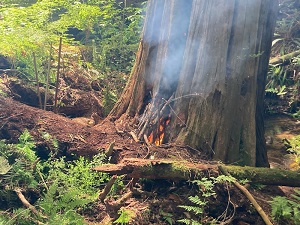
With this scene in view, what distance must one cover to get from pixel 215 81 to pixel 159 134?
100 cm

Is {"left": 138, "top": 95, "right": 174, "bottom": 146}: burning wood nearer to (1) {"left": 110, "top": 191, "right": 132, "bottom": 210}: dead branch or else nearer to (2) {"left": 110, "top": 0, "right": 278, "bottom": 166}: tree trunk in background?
(2) {"left": 110, "top": 0, "right": 278, "bottom": 166}: tree trunk in background

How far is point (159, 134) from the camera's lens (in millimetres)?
4367

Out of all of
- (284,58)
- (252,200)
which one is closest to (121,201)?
(252,200)

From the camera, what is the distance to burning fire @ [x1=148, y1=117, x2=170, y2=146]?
432cm

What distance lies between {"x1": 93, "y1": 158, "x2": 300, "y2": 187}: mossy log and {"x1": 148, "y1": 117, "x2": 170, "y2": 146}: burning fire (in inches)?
31.9

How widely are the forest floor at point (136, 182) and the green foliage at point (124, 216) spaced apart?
0.04m

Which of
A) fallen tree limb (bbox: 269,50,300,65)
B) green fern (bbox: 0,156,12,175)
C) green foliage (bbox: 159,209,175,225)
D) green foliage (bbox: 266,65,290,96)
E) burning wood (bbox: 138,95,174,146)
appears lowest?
green foliage (bbox: 159,209,175,225)

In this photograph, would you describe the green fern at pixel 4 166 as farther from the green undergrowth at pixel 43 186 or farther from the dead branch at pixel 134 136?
the dead branch at pixel 134 136

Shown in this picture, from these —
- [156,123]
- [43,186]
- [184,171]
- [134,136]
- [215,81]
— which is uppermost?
[215,81]

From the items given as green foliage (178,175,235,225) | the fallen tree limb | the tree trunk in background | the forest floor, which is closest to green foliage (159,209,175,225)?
the forest floor

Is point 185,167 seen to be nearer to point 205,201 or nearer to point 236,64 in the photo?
point 205,201

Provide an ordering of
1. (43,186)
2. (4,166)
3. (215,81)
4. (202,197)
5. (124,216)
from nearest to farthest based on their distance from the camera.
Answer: (124,216) → (202,197) → (4,166) → (43,186) → (215,81)

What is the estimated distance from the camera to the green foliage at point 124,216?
296 centimetres

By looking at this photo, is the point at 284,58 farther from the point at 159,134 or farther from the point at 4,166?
the point at 4,166
